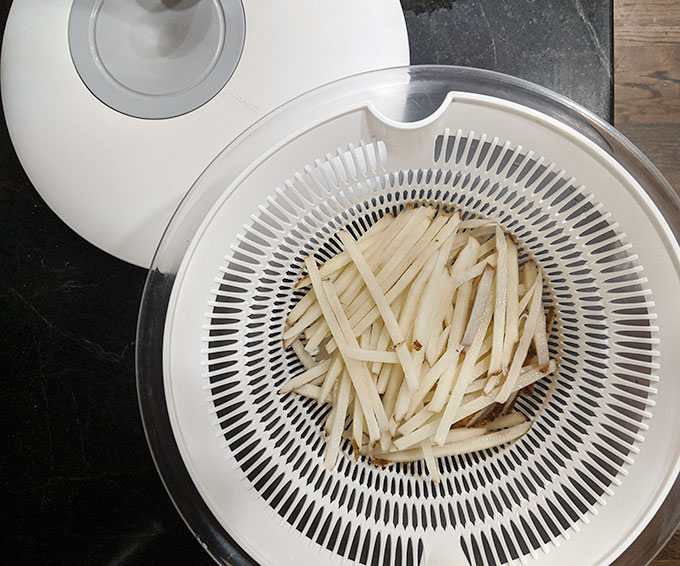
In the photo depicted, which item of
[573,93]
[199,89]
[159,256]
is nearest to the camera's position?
[159,256]

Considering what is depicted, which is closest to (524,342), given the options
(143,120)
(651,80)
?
(651,80)

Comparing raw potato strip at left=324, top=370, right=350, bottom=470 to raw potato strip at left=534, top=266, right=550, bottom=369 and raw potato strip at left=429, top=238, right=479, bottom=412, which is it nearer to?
raw potato strip at left=429, top=238, right=479, bottom=412

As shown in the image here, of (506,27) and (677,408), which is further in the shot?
(506,27)

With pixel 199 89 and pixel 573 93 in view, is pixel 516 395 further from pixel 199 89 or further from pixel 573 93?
pixel 199 89

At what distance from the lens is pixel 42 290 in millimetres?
947

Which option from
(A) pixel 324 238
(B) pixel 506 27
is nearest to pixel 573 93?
(B) pixel 506 27

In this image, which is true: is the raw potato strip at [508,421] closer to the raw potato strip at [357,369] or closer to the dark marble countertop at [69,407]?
the raw potato strip at [357,369]

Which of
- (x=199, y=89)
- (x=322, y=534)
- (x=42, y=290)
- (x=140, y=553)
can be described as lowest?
(x=140, y=553)

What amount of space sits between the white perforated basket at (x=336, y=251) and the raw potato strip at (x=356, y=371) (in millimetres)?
52

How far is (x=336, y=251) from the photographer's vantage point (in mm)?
803

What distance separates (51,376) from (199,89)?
0.53 meters

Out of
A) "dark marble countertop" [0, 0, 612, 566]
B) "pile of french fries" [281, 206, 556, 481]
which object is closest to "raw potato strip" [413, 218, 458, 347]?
"pile of french fries" [281, 206, 556, 481]

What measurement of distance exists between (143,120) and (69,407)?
0.49 m

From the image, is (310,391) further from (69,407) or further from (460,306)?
(69,407)
